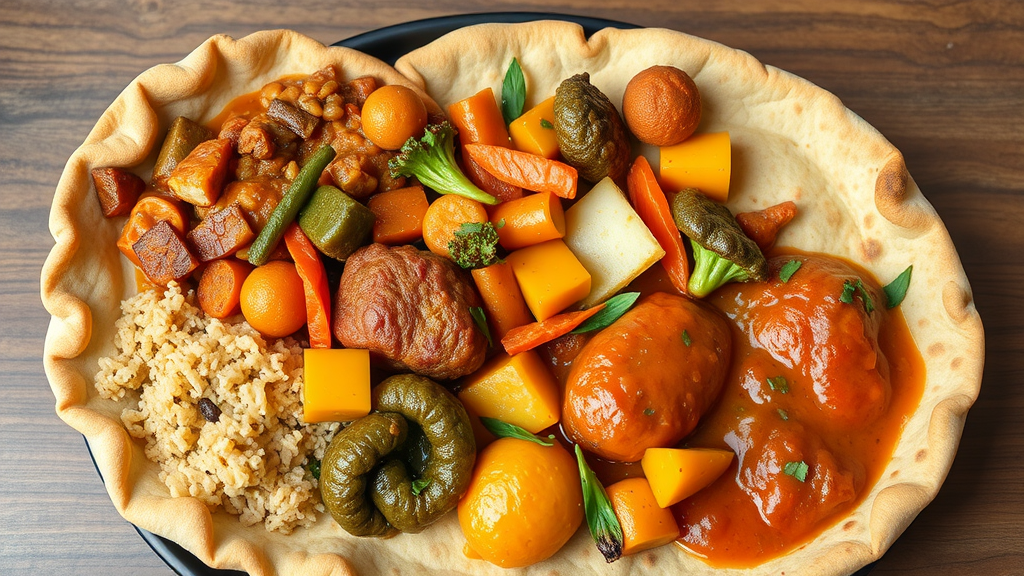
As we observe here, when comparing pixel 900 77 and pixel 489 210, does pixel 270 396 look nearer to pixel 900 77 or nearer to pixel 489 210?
pixel 489 210

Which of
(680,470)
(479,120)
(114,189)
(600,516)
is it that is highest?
(479,120)

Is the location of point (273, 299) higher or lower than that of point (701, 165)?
lower

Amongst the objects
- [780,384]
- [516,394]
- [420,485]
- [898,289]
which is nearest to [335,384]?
[420,485]

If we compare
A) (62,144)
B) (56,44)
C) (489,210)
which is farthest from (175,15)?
(489,210)

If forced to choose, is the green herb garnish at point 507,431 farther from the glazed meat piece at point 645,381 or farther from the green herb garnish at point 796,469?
the green herb garnish at point 796,469

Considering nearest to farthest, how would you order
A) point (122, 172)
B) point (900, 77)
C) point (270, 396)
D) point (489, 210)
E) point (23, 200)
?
point (270, 396)
point (122, 172)
point (489, 210)
point (23, 200)
point (900, 77)

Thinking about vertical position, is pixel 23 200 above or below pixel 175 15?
below

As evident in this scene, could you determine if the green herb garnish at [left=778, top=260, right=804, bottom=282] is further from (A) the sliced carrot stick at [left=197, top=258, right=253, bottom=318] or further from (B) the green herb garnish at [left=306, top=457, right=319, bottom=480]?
(A) the sliced carrot stick at [left=197, top=258, right=253, bottom=318]

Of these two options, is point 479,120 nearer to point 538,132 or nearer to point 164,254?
point 538,132
